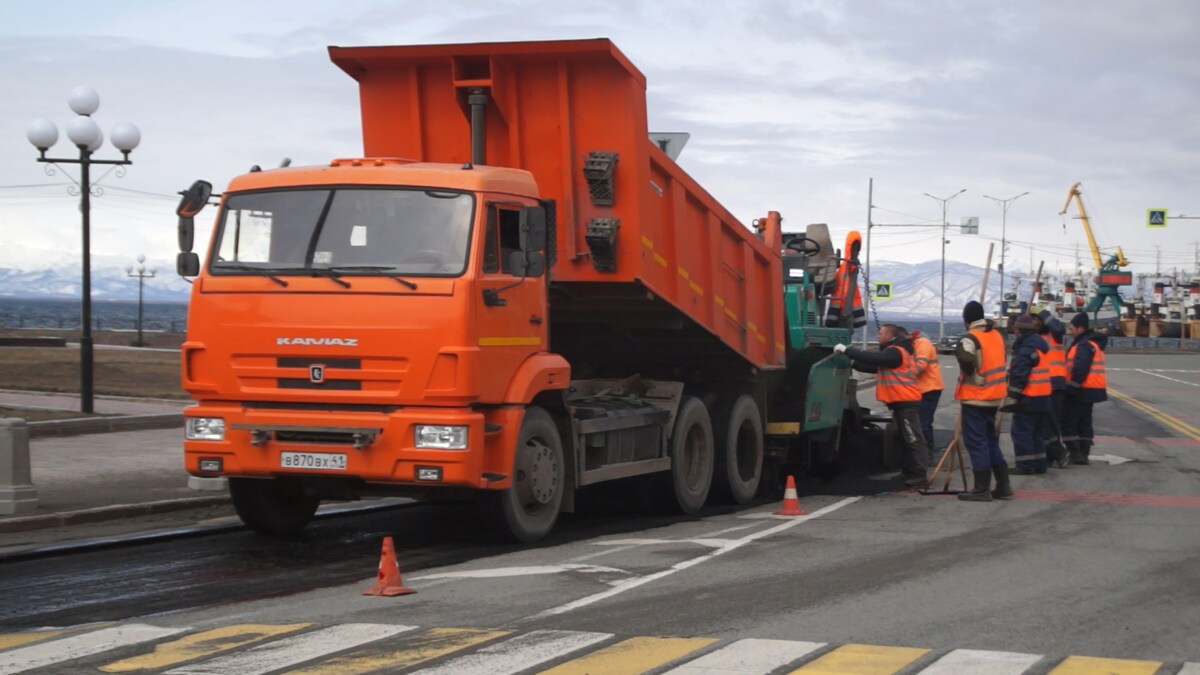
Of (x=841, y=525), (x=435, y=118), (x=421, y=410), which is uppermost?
(x=435, y=118)

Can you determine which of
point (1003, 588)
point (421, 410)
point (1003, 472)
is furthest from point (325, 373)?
point (1003, 472)

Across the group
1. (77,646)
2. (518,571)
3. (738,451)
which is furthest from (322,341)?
(738,451)

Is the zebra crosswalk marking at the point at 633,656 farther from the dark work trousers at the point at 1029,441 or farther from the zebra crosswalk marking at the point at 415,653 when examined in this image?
the dark work trousers at the point at 1029,441

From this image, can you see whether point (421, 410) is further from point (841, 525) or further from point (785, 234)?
point (785, 234)

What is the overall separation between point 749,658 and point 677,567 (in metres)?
2.74

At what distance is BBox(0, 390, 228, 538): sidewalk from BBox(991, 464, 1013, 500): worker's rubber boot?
729 centimetres

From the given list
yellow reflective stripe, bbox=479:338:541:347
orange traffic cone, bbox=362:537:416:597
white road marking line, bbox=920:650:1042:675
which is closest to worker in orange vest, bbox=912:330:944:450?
yellow reflective stripe, bbox=479:338:541:347

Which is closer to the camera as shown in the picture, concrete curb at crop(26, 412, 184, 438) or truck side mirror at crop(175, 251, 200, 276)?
truck side mirror at crop(175, 251, 200, 276)

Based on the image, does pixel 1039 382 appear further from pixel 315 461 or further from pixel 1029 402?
pixel 315 461

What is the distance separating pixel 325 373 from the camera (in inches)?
383

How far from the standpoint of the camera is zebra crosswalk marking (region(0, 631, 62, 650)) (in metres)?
6.87

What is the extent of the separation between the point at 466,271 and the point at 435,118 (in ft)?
8.85

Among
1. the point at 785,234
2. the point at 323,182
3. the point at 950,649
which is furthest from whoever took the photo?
the point at 785,234

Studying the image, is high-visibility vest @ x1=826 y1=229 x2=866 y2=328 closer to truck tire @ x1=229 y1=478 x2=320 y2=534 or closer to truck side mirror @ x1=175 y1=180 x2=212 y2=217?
truck tire @ x1=229 y1=478 x2=320 y2=534
